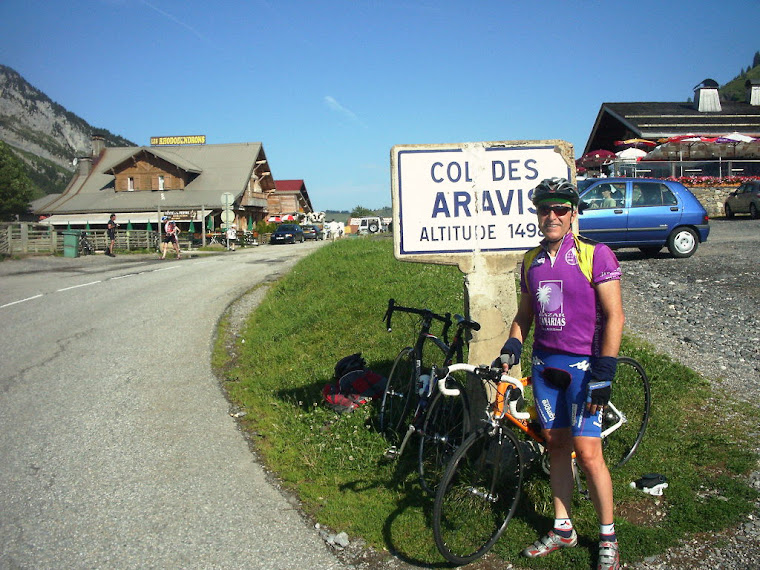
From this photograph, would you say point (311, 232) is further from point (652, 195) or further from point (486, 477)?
point (486, 477)

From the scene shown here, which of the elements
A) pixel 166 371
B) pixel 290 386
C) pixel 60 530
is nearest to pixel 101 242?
pixel 166 371

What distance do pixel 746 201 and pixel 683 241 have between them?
16.0m

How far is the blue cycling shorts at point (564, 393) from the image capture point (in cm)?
347

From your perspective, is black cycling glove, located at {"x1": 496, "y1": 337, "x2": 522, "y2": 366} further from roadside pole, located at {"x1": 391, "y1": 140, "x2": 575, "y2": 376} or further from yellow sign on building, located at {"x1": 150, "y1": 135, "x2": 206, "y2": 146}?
yellow sign on building, located at {"x1": 150, "y1": 135, "x2": 206, "y2": 146}

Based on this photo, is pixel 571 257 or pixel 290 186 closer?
pixel 571 257

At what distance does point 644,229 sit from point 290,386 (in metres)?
10.1

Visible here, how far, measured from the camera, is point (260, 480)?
16.2 feet

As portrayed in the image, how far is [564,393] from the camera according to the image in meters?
3.58

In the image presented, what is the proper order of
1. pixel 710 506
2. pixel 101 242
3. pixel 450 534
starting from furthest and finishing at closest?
pixel 101 242 < pixel 710 506 < pixel 450 534

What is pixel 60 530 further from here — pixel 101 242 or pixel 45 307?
pixel 101 242

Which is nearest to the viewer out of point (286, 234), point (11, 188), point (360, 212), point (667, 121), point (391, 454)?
point (391, 454)

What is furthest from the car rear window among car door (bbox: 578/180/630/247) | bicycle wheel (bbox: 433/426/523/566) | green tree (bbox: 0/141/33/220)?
green tree (bbox: 0/141/33/220)

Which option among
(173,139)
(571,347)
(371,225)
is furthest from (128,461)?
(173,139)

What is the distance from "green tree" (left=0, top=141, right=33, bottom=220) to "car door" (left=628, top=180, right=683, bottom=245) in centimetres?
8668
